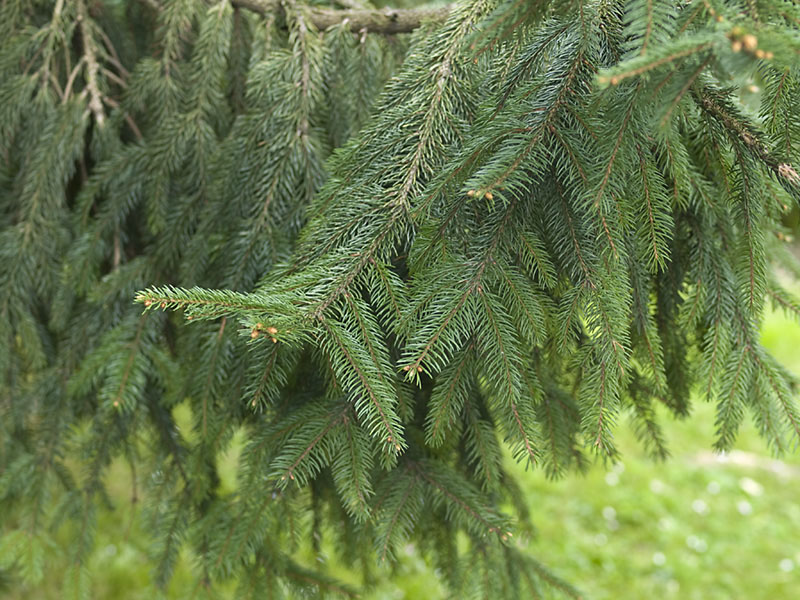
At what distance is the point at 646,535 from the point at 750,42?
369 centimetres

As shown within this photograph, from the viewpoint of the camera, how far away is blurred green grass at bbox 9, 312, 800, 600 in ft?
10.9

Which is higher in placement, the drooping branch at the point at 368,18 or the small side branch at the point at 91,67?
the drooping branch at the point at 368,18

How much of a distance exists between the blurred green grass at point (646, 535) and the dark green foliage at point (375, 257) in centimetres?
161

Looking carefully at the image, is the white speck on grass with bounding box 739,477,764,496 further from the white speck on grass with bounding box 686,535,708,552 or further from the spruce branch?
the spruce branch

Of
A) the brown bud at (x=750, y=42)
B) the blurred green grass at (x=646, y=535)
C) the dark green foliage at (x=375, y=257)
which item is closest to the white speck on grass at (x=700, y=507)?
the blurred green grass at (x=646, y=535)

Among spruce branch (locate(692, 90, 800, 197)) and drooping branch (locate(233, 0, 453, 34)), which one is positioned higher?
spruce branch (locate(692, 90, 800, 197))

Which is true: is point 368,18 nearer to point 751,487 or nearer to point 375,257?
point 375,257

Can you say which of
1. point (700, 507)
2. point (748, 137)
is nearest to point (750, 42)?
point (748, 137)

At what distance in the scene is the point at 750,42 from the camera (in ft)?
2.26

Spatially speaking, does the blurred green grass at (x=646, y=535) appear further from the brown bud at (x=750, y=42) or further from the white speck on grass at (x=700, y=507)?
the brown bud at (x=750, y=42)

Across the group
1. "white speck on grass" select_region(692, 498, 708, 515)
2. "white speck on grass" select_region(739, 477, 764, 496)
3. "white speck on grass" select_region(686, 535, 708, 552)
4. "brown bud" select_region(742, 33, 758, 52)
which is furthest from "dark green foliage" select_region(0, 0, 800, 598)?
"white speck on grass" select_region(739, 477, 764, 496)

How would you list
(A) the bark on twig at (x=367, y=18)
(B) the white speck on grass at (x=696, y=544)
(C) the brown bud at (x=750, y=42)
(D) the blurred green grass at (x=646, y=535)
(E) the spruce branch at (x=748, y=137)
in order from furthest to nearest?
(B) the white speck on grass at (x=696, y=544), (D) the blurred green grass at (x=646, y=535), (A) the bark on twig at (x=367, y=18), (E) the spruce branch at (x=748, y=137), (C) the brown bud at (x=750, y=42)

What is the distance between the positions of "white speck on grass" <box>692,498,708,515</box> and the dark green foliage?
267 cm

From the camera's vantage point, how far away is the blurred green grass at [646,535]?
10.9 feet
